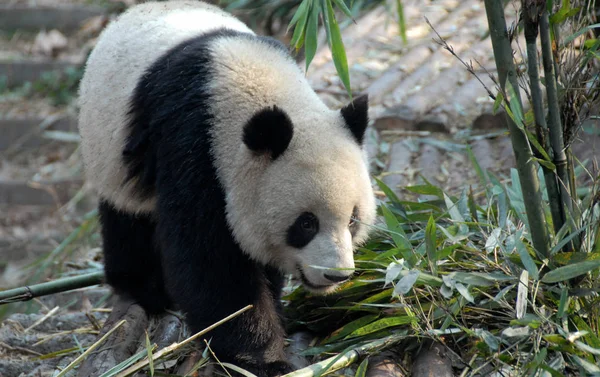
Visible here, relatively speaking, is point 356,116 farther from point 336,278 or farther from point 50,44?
point 50,44

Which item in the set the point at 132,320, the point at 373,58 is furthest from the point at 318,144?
the point at 373,58

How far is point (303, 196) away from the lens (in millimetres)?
2701

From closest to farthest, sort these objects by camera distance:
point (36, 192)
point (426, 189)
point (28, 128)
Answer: point (426, 189), point (36, 192), point (28, 128)

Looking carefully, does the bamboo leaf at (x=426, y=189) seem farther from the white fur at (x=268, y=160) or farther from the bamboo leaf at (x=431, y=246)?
the bamboo leaf at (x=431, y=246)

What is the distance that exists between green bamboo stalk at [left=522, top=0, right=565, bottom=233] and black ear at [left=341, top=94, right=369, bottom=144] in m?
0.68

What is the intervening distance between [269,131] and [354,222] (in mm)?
501

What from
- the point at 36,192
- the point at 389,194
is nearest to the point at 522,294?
the point at 389,194

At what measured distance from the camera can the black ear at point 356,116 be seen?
2936 mm

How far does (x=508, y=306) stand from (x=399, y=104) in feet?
8.92

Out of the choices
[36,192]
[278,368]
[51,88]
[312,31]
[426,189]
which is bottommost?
[36,192]

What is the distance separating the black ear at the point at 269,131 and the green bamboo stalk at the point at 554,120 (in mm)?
889

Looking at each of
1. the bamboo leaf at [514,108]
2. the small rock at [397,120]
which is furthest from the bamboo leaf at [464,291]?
the small rock at [397,120]

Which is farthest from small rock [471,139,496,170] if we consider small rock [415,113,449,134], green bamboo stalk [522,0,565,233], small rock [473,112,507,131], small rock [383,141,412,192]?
green bamboo stalk [522,0,565,233]

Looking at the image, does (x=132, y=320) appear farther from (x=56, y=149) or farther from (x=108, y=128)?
(x=56, y=149)
